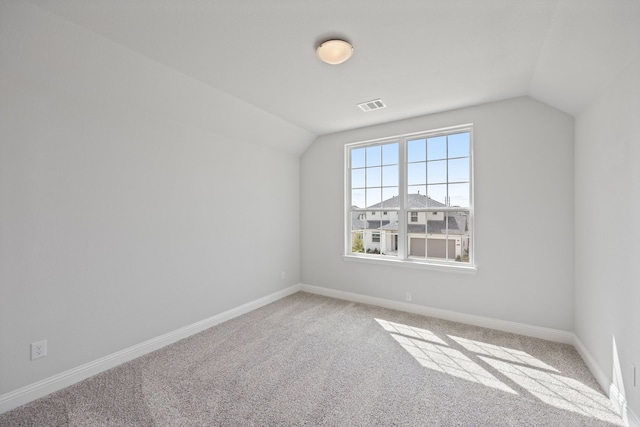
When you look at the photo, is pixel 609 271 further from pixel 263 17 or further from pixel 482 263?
pixel 263 17

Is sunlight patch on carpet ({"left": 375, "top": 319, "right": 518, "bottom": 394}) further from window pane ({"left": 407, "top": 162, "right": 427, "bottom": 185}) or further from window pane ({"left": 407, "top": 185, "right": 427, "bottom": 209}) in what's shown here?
window pane ({"left": 407, "top": 162, "right": 427, "bottom": 185})

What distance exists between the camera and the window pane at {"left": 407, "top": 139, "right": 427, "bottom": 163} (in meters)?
3.79

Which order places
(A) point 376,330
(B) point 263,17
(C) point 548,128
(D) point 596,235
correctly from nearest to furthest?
1. (B) point 263,17
2. (D) point 596,235
3. (C) point 548,128
4. (A) point 376,330

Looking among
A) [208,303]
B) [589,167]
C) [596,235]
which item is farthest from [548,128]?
[208,303]

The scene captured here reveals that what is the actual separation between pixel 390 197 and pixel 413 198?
0.34 m

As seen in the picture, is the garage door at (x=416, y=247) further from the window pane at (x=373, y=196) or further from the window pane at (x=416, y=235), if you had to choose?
the window pane at (x=373, y=196)

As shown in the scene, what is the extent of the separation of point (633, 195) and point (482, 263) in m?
1.72

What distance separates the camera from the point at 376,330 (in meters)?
3.23

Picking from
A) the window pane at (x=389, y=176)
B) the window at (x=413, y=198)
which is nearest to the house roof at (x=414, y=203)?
the window at (x=413, y=198)

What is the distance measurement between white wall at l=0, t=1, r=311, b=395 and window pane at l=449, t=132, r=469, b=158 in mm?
2372

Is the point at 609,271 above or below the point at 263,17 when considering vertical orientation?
below

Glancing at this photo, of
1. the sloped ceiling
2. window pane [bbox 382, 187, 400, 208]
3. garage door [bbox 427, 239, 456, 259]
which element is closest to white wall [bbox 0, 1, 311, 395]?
the sloped ceiling

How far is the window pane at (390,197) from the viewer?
4.04 m

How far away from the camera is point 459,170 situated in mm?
3535
